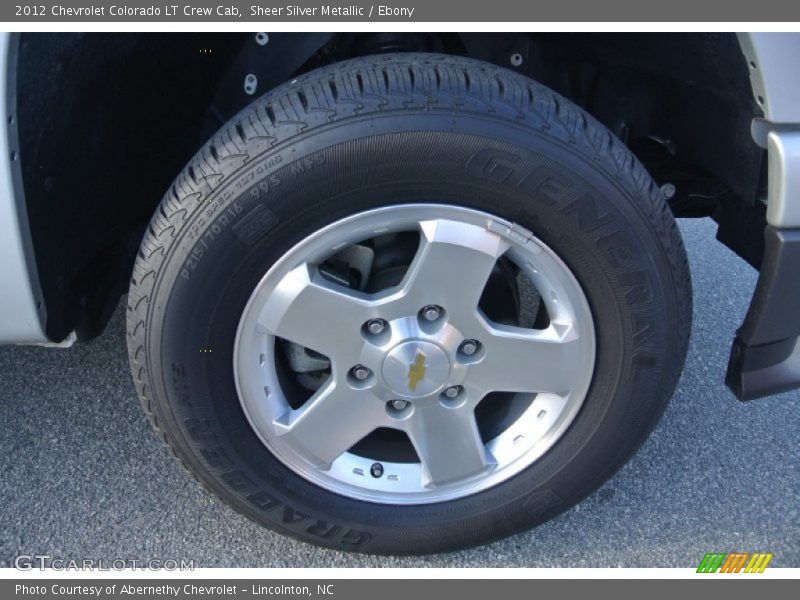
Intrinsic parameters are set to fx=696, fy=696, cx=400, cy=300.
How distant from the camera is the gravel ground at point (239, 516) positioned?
166cm

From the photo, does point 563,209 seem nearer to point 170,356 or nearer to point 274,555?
point 170,356

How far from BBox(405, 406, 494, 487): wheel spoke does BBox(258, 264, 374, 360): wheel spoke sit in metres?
0.25

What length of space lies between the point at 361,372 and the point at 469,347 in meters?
0.23

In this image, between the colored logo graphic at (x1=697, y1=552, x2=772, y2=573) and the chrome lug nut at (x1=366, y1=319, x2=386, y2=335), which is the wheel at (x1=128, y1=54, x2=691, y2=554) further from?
the colored logo graphic at (x1=697, y1=552, x2=772, y2=573)

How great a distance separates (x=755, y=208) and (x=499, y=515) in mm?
931

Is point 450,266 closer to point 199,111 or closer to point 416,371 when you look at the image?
point 416,371

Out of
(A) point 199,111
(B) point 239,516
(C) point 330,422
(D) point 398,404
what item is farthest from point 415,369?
(A) point 199,111

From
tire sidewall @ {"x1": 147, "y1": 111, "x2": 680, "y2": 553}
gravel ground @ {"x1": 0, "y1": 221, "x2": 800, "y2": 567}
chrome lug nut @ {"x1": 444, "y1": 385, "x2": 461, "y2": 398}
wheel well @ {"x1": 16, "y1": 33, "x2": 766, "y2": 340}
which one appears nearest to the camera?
tire sidewall @ {"x1": 147, "y1": 111, "x2": 680, "y2": 553}

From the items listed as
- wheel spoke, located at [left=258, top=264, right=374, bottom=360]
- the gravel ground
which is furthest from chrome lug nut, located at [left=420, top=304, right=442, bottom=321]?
the gravel ground

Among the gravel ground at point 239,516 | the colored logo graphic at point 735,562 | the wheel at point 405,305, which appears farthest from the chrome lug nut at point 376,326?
the colored logo graphic at point 735,562

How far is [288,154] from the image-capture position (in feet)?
4.15

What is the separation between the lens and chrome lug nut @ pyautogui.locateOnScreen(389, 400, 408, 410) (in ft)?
4.93

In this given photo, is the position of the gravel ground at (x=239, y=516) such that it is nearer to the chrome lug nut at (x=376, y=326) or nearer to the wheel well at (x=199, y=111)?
the wheel well at (x=199, y=111)

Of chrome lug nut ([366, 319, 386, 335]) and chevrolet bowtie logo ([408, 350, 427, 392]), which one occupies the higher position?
chrome lug nut ([366, 319, 386, 335])
